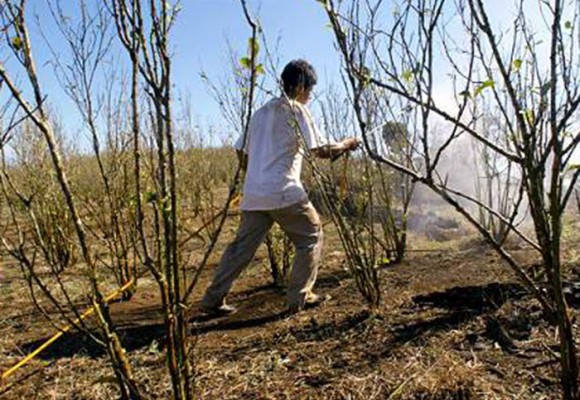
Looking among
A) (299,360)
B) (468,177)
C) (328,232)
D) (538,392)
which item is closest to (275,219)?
(299,360)

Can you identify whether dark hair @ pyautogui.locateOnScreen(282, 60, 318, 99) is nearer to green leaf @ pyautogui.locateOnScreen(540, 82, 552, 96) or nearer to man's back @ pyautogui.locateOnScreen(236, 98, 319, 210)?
man's back @ pyautogui.locateOnScreen(236, 98, 319, 210)

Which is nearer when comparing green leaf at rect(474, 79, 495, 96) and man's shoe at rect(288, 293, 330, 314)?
green leaf at rect(474, 79, 495, 96)

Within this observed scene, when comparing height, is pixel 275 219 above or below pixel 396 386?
above

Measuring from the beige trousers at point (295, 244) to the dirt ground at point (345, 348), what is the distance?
154mm

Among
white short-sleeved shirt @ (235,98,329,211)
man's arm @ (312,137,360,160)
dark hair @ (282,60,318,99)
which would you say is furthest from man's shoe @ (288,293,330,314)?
dark hair @ (282,60,318,99)

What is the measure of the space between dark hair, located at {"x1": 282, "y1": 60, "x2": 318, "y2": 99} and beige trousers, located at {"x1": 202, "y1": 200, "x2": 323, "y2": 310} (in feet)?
2.36

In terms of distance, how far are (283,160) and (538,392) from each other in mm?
1851

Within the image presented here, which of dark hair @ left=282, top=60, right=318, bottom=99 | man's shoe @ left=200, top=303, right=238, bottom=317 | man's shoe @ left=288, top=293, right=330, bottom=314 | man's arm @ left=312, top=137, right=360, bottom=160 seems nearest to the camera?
man's arm @ left=312, top=137, right=360, bottom=160

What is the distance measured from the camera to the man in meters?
2.98

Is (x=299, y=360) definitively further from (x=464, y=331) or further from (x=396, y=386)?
(x=464, y=331)

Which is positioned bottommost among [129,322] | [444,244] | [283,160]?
[444,244]

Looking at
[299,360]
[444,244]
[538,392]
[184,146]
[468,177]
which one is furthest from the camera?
[468,177]

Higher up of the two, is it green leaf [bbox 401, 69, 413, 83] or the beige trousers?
green leaf [bbox 401, 69, 413, 83]

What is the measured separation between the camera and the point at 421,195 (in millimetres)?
10281
